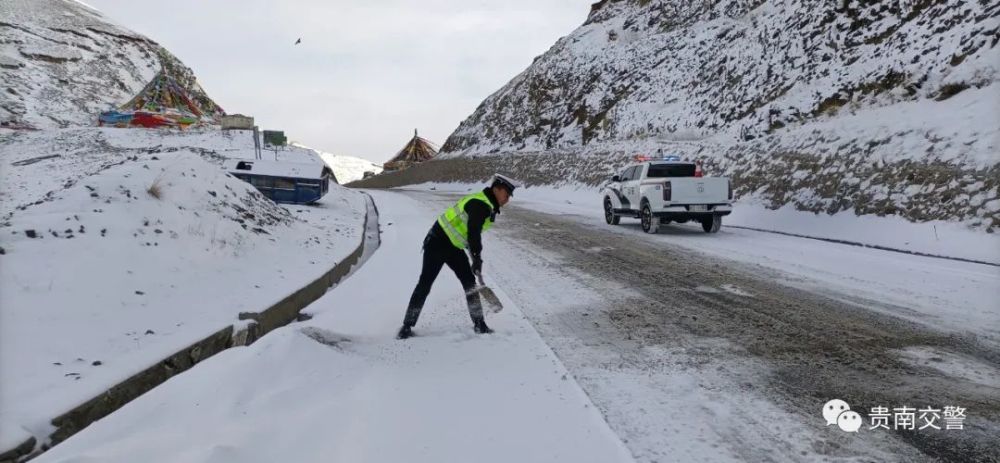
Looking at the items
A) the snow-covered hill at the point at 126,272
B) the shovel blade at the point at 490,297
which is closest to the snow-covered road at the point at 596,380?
the shovel blade at the point at 490,297

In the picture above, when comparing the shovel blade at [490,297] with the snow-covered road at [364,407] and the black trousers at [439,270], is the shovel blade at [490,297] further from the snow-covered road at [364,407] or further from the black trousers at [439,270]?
the snow-covered road at [364,407]

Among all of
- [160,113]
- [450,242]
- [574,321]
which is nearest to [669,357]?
[574,321]

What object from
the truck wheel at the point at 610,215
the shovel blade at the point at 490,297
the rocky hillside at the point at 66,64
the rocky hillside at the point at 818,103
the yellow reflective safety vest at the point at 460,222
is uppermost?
the rocky hillside at the point at 66,64

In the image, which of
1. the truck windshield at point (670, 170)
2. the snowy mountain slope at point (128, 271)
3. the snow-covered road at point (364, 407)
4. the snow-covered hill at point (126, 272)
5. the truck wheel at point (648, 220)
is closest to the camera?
the snow-covered road at point (364, 407)

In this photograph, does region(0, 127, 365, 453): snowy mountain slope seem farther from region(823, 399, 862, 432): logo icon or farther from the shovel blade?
region(823, 399, 862, 432): logo icon

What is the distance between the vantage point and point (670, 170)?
1412 cm

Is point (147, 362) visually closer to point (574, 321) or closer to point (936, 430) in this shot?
point (574, 321)

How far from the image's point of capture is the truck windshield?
550 inches

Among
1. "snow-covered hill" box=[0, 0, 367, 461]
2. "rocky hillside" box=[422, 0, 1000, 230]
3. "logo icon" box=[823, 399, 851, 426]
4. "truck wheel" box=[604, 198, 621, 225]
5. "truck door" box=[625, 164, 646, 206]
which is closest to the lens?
"logo icon" box=[823, 399, 851, 426]

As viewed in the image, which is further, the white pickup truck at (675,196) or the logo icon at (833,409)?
the white pickup truck at (675,196)

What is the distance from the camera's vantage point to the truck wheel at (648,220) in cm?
1298

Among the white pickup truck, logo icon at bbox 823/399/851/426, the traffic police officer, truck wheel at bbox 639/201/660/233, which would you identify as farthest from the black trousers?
truck wheel at bbox 639/201/660/233

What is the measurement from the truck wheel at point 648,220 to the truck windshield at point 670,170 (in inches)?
41.9

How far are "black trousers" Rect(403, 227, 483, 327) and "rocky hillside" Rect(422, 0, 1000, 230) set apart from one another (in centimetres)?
969
